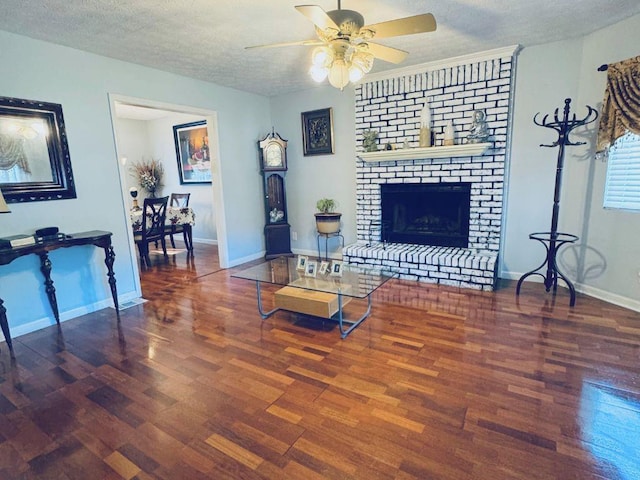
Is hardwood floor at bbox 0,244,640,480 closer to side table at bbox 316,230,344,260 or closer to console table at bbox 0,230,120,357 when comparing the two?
console table at bbox 0,230,120,357

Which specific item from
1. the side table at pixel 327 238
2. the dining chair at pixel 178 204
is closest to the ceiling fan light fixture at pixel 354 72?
the side table at pixel 327 238

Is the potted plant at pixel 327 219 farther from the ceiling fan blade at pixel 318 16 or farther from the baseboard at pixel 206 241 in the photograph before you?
the ceiling fan blade at pixel 318 16

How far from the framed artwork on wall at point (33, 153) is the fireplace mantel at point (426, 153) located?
3.07m

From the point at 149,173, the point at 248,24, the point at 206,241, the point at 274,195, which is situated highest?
the point at 248,24

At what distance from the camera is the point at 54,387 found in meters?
2.09

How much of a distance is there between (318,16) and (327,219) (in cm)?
295

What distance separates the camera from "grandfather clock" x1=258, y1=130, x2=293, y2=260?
488 centimetres

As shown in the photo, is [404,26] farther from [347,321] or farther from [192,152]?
[192,152]

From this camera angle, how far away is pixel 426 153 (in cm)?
380

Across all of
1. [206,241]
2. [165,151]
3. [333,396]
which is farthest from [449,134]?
[165,151]

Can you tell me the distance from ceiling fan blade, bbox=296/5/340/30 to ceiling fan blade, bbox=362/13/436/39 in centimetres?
23

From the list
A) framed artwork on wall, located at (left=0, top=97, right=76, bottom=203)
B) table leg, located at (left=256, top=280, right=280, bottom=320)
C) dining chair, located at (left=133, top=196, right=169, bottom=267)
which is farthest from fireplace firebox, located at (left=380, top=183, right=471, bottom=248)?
framed artwork on wall, located at (left=0, top=97, right=76, bottom=203)

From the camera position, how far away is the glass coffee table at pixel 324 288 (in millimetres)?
2672

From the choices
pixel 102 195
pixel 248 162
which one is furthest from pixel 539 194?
pixel 102 195
